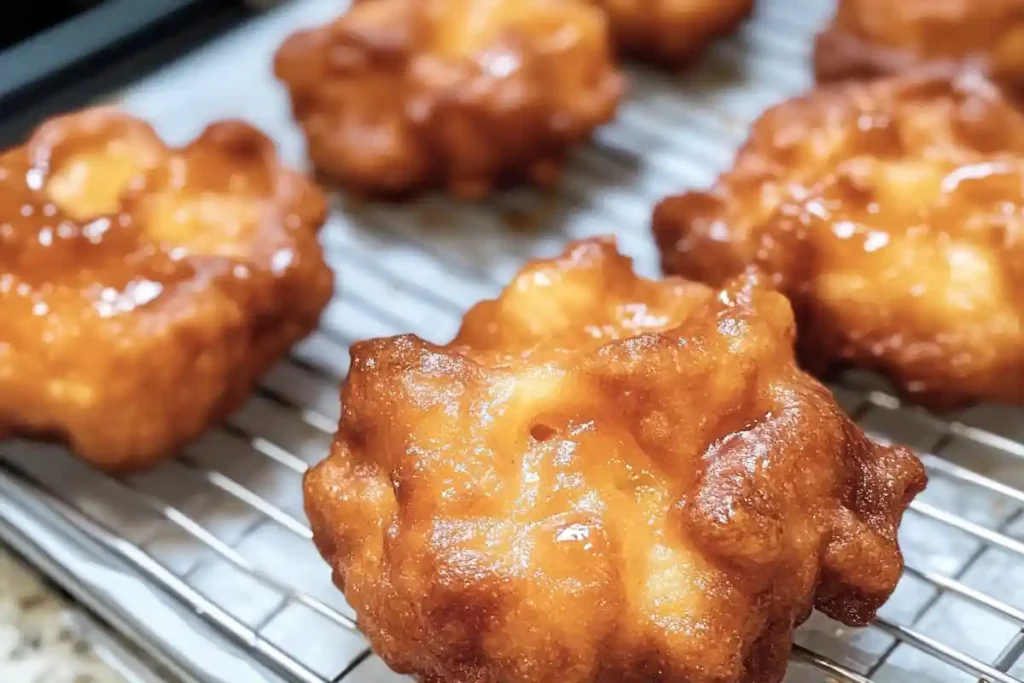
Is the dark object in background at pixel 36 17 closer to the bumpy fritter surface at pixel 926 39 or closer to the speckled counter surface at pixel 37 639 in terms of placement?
the speckled counter surface at pixel 37 639

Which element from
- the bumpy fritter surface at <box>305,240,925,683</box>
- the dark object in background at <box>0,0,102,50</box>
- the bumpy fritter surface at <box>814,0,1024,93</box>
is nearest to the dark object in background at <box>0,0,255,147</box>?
the dark object in background at <box>0,0,102,50</box>

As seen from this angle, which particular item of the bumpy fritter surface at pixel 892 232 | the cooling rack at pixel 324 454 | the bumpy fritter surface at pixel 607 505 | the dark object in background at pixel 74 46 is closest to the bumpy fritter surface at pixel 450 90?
the cooling rack at pixel 324 454

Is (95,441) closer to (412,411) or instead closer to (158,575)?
(158,575)

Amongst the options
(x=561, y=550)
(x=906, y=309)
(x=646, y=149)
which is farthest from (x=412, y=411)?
(x=646, y=149)

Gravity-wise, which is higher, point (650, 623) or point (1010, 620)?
point (650, 623)

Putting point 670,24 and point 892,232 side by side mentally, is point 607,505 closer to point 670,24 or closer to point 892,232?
point 892,232

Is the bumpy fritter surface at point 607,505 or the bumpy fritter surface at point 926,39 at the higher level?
the bumpy fritter surface at point 926,39
